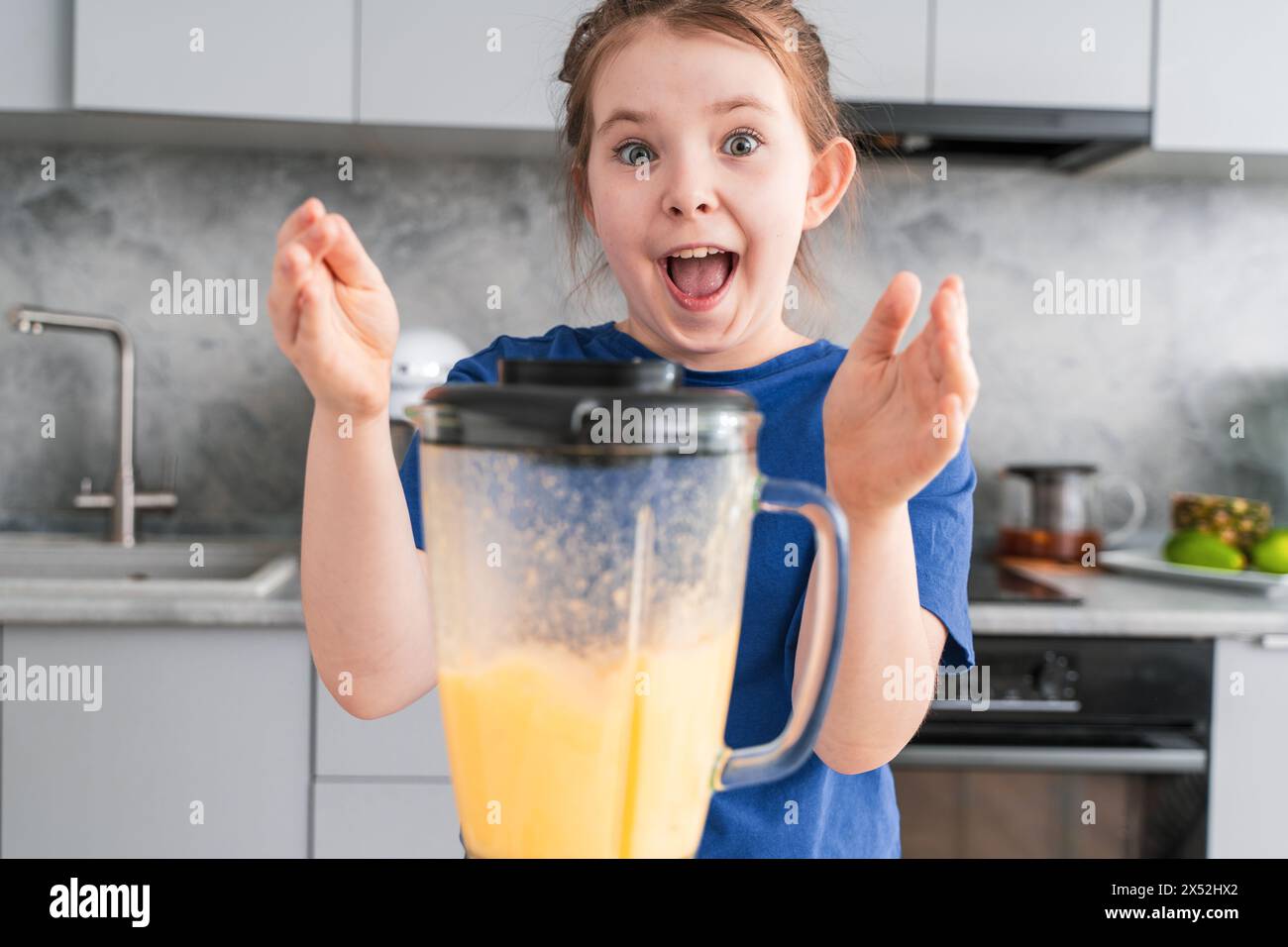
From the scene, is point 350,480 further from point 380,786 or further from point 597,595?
point 380,786

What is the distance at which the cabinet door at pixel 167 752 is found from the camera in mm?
1422

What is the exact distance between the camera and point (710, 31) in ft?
1.68

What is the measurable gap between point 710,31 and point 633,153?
0.09m

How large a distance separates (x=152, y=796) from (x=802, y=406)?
45.5 inches

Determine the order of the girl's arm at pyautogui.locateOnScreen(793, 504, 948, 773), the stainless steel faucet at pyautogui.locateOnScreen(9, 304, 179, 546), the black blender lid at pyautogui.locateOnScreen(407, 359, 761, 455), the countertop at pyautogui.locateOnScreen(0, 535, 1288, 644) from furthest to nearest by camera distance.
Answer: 1. the stainless steel faucet at pyautogui.locateOnScreen(9, 304, 179, 546)
2. the countertop at pyautogui.locateOnScreen(0, 535, 1288, 644)
3. the girl's arm at pyautogui.locateOnScreen(793, 504, 948, 773)
4. the black blender lid at pyautogui.locateOnScreen(407, 359, 761, 455)

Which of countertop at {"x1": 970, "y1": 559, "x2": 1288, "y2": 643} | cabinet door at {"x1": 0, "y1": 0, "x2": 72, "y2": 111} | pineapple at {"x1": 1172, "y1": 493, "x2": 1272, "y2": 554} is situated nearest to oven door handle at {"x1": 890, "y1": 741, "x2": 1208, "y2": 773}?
countertop at {"x1": 970, "y1": 559, "x2": 1288, "y2": 643}

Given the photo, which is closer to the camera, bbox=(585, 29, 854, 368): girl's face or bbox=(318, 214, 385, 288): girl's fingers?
bbox=(318, 214, 385, 288): girl's fingers

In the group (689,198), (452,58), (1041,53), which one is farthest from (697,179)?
(1041,53)

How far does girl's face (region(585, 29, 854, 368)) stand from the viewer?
455 mm

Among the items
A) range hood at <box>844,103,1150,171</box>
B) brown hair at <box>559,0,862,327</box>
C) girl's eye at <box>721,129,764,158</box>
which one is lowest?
girl's eye at <box>721,129,764,158</box>

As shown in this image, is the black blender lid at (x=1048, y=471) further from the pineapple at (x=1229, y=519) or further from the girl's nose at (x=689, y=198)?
the girl's nose at (x=689, y=198)

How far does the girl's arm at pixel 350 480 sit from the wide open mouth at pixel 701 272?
17cm

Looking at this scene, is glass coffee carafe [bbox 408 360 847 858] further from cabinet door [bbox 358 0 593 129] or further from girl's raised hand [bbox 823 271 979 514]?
cabinet door [bbox 358 0 593 129]
